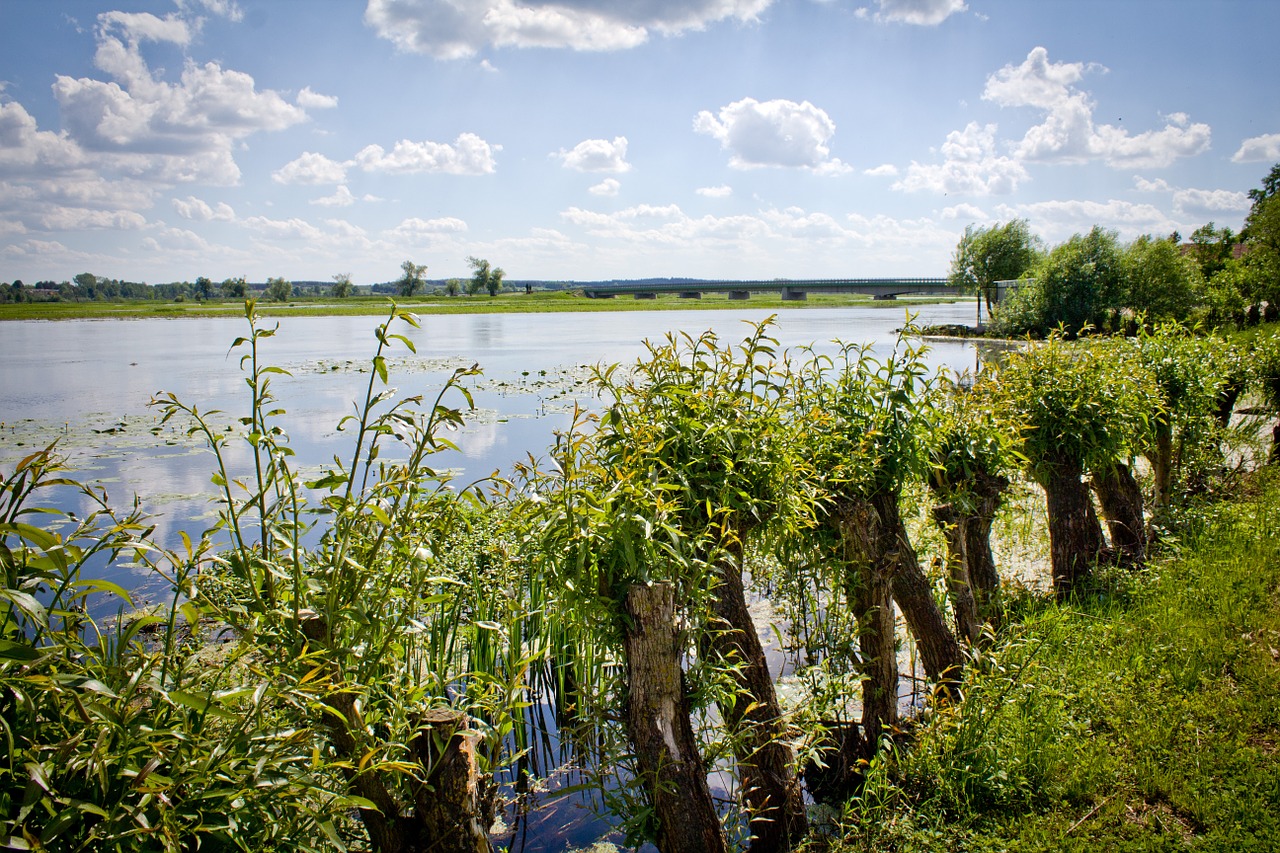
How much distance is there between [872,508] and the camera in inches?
168

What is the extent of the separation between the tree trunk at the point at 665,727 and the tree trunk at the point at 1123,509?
19.1 feet

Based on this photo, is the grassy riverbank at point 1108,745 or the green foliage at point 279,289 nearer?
the grassy riverbank at point 1108,745

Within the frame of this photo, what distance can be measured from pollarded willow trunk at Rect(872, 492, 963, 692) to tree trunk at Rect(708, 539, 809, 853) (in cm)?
113

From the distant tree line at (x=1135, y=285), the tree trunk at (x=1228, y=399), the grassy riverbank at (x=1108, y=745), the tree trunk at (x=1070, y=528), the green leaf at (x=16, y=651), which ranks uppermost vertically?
the distant tree line at (x=1135, y=285)

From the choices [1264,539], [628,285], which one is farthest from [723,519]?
[628,285]

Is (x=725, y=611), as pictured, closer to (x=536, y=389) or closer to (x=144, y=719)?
(x=144, y=719)

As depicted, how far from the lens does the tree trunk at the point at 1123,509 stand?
7359 mm

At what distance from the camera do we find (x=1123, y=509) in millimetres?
7465

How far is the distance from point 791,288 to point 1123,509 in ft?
249

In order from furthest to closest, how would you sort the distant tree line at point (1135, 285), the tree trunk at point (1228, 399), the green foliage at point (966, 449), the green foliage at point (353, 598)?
the distant tree line at point (1135, 285), the tree trunk at point (1228, 399), the green foliage at point (966, 449), the green foliage at point (353, 598)

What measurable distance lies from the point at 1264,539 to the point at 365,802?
26.2 ft

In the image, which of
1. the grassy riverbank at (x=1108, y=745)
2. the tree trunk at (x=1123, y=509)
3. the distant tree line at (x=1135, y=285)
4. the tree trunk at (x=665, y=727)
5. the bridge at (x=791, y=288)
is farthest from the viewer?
the bridge at (x=791, y=288)

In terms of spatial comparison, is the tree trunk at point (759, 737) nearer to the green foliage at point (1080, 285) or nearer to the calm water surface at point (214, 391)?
the calm water surface at point (214, 391)

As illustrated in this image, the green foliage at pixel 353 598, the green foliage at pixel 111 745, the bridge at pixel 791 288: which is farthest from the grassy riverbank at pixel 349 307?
the green foliage at pixel 111 745
